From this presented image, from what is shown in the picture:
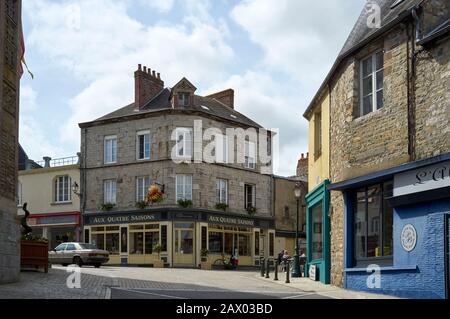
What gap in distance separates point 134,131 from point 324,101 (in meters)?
19.0

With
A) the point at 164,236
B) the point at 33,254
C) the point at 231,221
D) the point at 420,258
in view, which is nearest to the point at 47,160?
the point at 164,236

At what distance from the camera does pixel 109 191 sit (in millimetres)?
38188

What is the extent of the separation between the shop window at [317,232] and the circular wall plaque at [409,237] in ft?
20.1

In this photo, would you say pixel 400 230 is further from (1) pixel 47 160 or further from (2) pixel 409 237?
A: (1) pixel 47 160

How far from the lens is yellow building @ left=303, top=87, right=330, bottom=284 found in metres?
19.8

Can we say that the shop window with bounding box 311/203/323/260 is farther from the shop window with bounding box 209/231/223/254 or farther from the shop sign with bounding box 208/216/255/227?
the shop window with bounding box 209/231/223/254

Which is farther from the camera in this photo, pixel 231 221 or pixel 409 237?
pixel 231 221

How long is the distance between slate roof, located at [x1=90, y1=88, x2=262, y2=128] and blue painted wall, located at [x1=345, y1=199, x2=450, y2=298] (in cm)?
2279

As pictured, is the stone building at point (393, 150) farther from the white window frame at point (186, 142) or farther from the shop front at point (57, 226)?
the shop front at point (57, 226)

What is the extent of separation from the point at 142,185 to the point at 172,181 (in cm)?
216

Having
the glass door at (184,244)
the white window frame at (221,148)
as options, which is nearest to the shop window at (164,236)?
the glass door at (184,244)
